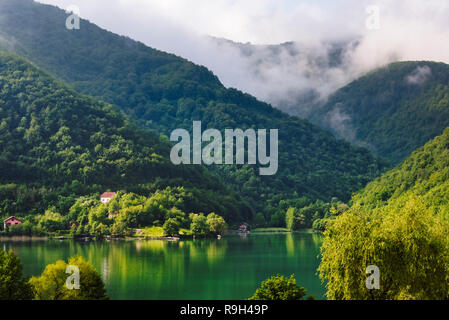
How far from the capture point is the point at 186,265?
→ 65562 mm

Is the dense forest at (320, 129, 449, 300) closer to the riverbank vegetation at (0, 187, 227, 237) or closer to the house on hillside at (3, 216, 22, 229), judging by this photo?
the riverbank vegetation at (0, 187, 227, 237)

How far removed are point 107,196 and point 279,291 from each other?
97.1m

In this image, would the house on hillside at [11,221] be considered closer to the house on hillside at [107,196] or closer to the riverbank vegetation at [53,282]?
the house on hillside at [107,196]

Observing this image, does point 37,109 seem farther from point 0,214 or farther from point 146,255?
point 146,255

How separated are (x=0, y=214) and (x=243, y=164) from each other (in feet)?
315

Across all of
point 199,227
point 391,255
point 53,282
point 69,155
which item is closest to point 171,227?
point 199,227

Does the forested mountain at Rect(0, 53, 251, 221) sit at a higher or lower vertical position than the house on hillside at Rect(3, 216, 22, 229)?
higher

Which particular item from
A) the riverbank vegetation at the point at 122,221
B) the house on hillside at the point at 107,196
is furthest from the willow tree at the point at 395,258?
the house on hillside at the point at 107,196

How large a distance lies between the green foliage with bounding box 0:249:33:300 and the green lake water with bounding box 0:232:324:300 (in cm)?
1448

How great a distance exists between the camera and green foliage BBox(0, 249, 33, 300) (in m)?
30.3

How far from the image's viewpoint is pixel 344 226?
32094 mm

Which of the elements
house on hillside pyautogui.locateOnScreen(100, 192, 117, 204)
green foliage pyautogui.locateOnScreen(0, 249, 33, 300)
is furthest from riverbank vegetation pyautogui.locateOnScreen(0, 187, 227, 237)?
green foliage pyautogui.locateOnScreen(0, 249, 33, 300)

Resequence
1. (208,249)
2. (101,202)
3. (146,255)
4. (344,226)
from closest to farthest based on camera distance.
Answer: (344,226) → (146,255) → (208,249) → (101,202)
